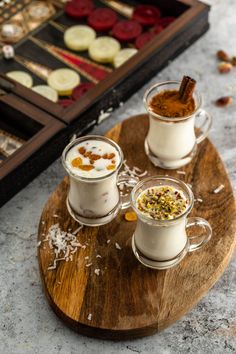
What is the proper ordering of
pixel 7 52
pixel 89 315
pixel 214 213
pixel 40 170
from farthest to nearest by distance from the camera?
pixel 7 52
pixel 40 170
pixel 214 213
pixel 89 315

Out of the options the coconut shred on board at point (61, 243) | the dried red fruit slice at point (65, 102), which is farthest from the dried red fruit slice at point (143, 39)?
the coconut shred on board at point (61, 243)

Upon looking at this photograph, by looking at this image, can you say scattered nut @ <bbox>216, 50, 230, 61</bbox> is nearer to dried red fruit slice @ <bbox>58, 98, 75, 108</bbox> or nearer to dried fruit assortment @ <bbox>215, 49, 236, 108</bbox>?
dried fruit assortment @ <bbox>215, 49, 236, 108</bbox>

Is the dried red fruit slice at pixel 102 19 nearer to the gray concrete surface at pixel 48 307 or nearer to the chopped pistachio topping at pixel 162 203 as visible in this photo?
the gray concrete surface at pixel 48 307

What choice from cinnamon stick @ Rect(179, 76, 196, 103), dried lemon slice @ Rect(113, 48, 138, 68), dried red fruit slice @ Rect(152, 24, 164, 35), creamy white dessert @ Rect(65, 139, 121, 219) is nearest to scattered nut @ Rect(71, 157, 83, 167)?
creamy white dessert @ Rect(65, 139, 121, 219)

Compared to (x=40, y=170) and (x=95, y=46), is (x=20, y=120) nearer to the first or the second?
(x=40, y=170)

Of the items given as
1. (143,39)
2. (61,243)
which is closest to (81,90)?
(143,39)

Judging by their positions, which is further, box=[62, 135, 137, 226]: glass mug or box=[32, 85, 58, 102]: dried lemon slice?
box=[32, 85, 58, 102]: dried lemon slice

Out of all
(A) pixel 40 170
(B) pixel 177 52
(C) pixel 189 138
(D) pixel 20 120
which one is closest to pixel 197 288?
(C) pixel 189 138
